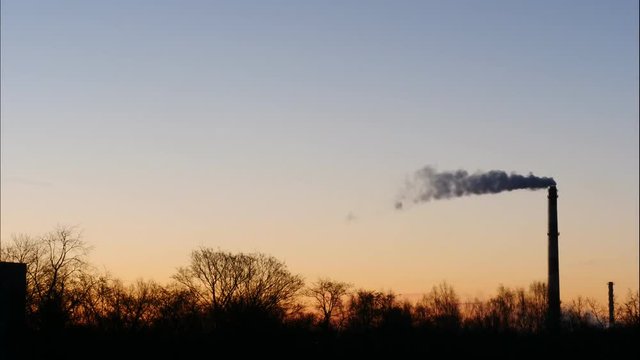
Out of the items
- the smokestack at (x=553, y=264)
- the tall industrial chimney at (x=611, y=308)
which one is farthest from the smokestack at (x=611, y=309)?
the smokestack at (x=553, y=264)

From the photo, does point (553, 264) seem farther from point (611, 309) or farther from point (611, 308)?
point (611, 308)

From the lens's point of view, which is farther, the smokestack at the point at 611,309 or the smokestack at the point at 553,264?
the smokestack at the point at 611,309

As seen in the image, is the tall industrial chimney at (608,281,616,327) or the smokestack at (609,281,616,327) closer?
the tall industrial chimney at (608,281,616,327)

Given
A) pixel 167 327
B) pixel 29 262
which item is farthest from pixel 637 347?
pixel 29 262

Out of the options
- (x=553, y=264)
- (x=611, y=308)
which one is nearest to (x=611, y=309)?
(x=611, y=308)

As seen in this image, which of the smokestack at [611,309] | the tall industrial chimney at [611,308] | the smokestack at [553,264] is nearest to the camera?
the smokestack at [553,264]

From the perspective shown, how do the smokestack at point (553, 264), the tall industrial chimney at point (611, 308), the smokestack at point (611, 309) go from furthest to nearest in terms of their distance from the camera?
the smokestack at point (611, 309) → the tall industrial chimney at point (611, 308) → the smokestack at point (553, 264)

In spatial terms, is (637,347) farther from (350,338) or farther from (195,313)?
(195,313)

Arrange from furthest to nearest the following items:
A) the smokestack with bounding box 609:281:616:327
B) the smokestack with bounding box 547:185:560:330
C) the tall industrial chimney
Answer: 1. the smokestack with bounding box 609:281:616:327
2. the tall industrial chimney
3. the smokestack with bounding box 547:185:560:330

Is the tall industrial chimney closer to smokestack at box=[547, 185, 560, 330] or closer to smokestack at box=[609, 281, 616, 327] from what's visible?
smokestack at box=[609, 281, 616, 327]

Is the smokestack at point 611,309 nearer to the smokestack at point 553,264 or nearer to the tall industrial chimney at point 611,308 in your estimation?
the tall industrial chimney at point 611,308

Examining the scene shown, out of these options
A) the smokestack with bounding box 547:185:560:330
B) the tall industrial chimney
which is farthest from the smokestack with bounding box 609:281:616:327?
the smokestack with bounding box 547:185:560:330

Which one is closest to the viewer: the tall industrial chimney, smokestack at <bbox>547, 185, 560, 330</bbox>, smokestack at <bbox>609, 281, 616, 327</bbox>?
smokestack at <bbox>547, 185, 560, 330</bbox>

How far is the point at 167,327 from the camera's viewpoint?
201 ft
